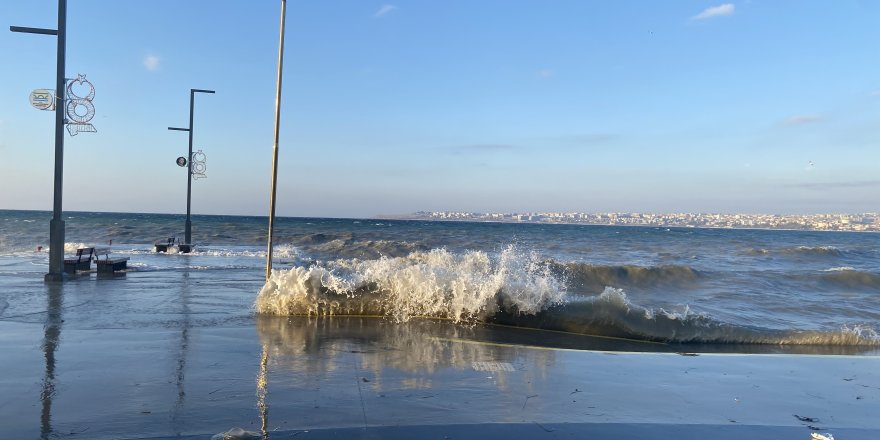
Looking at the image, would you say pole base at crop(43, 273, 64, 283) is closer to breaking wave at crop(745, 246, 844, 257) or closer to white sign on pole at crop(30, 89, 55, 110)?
white sign on pole at crop(30, 89, 55, 110)

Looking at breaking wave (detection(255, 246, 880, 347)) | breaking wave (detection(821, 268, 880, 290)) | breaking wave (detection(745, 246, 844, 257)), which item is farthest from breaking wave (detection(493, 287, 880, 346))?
breaking wave (detection(745, 246, 844, 257))

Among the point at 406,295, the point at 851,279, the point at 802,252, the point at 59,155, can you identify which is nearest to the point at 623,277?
the point at 851,279

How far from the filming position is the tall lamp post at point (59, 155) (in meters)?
13.6

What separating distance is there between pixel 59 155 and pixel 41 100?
4.32ft

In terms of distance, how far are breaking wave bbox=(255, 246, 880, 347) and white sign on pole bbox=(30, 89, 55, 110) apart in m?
7.27

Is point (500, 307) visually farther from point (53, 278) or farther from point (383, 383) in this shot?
point (53, 278)

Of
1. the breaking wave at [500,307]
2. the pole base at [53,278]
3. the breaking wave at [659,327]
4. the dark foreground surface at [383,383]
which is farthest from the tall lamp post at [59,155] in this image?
the breaking wave at [659,327]

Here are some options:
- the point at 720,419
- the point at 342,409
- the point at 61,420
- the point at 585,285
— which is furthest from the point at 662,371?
the point at 585,285

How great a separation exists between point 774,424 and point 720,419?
50cm

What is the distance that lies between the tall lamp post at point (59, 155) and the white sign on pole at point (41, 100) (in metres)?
0.15

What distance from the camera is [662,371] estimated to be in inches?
303

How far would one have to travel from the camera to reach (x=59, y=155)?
1402 centimetres

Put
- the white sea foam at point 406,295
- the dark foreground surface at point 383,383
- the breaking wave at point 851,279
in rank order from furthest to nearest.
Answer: the breaking wave at point 851,279 → the white sea foam at point 406,295 → the dark foreground surface at point 383,383

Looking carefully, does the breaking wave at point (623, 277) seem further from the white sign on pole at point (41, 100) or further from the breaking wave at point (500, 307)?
the white sign on pole at point (41, 100)
